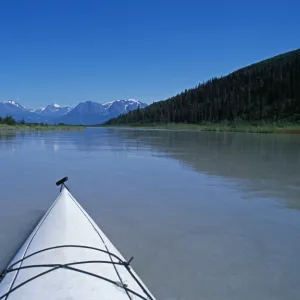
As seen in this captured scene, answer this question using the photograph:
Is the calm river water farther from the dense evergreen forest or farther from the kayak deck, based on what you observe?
the dense evergreen forest

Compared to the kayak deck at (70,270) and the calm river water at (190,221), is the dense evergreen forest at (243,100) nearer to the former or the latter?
the calm river water at (190,221)

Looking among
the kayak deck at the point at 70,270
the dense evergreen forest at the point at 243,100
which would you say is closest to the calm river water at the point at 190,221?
the kayak deck at the point at 70,270

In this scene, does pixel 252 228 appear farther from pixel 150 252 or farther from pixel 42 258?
pixel 42 258

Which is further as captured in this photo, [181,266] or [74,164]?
[74,164]

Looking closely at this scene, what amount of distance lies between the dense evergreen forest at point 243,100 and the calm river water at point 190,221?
79.7m

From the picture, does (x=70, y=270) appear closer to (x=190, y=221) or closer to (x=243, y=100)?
(x=190, y=221)

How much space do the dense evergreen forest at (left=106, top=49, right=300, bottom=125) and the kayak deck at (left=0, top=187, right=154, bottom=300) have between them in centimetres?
8678

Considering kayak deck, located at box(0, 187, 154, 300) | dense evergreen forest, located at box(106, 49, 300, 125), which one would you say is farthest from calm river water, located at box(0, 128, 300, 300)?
dense evergreen forest, located at box(106, 49, 300, 125)

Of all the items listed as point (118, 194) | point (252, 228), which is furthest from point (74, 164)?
point (252, 228)

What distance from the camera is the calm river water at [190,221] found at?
14.4 feet

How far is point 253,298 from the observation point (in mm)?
3967

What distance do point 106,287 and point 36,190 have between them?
7224 millimetres

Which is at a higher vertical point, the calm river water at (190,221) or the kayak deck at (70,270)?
the kayak deck at (70,270)

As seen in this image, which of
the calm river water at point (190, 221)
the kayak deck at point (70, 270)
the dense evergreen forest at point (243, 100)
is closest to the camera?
the kayak deck at point (70, 270)
